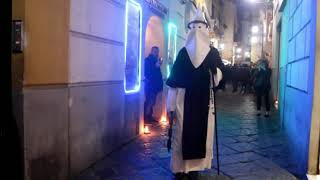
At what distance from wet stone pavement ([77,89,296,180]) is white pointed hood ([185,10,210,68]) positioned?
167 centimetres

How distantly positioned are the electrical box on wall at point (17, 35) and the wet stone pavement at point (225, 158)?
A: 2.13 m

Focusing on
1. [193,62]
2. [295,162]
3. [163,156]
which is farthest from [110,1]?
[295,162]

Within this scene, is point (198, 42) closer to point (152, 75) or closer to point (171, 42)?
point (152, 75)

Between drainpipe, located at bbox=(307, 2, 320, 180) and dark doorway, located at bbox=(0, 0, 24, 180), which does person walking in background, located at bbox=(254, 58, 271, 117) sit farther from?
dark doorway, located at bbox=(0, 0, 24, 180)

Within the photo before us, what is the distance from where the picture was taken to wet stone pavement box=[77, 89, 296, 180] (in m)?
5.75

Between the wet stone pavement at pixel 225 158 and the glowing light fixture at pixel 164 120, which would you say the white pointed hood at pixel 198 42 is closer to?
the wet stone pavement at pixel 225 158

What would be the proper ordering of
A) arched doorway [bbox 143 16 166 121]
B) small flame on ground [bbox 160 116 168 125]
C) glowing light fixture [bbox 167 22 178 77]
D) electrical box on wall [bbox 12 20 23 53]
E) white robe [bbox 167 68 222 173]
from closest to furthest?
electrical box on wall [bbox 12 20 23 53] → white robe [bbox 167 68 222 173] → small flame on ground [bbox 160 116 168 125] → arched doorway [bbox 143 16 166 121] → glowing light fixture [bbox 167 22 178 77]

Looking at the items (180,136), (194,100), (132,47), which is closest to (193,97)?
(194,100)

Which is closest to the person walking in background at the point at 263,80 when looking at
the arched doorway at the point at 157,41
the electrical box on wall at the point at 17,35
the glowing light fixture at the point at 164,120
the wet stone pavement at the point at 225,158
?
the wet stone pavement at the point at 225,158

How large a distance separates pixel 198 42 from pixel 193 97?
72 centimetres

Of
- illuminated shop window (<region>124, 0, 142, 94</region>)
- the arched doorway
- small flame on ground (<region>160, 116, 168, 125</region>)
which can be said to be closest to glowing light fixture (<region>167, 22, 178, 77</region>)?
the arched doorway

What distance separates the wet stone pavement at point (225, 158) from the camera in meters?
5.75

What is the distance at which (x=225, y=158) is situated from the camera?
6820mm

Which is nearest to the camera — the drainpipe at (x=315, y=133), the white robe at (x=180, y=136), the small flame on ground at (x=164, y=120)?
the drainpipe at (x=315, y=133)
